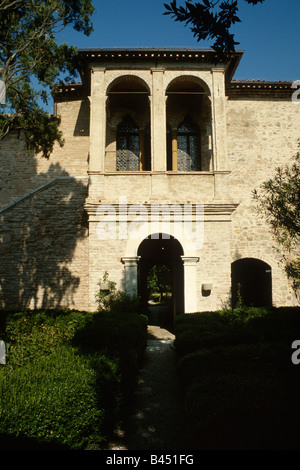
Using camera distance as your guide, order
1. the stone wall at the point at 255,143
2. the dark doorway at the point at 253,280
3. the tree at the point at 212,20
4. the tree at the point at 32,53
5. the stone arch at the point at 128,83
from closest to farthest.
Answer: the tree at the point at 212,20 → the tree at the point at 32,53 → the stone arch at the point at 128,83 → the dark doorway at the point at 253,280 → the stone wall at the point at 255,143

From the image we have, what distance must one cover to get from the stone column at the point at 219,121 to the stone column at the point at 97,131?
3.76m

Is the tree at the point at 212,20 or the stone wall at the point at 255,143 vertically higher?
the stone wall at the point at 255,143

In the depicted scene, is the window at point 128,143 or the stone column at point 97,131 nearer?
the stone column at point 97,131

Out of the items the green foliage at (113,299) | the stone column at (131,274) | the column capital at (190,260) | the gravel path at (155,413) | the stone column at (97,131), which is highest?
the stone column at (97,131)

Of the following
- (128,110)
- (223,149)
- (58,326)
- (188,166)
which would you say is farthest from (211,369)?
(128,110)

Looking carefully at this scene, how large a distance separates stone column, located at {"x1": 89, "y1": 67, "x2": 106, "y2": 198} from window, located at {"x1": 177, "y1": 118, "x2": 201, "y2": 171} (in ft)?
13.4

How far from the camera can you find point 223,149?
10594 mm

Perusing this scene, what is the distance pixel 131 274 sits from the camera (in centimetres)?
994

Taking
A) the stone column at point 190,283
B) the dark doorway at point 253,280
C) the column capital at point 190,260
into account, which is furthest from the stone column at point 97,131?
the dark doorway at point 253,280

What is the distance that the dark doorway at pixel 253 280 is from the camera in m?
13.1

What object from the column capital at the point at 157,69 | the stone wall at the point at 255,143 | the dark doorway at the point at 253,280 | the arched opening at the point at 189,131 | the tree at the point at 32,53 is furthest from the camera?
the arched opening at the point at 189,131

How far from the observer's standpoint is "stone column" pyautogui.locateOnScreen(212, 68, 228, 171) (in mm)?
10547

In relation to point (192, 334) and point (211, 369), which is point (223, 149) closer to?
point (192, 334)

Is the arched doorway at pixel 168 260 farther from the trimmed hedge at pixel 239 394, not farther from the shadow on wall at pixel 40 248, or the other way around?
the trimmed hedge at pixel 239 394
